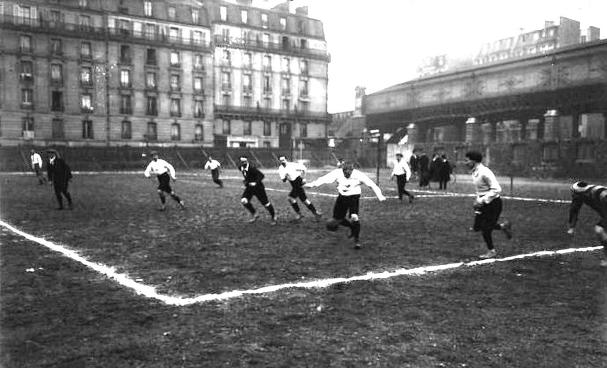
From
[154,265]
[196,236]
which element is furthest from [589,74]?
[154,265]

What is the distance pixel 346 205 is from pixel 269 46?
61.1 m

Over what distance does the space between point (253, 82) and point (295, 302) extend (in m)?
63.1

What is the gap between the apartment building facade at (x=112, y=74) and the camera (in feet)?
173

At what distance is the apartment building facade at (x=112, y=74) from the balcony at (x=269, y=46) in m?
1.04

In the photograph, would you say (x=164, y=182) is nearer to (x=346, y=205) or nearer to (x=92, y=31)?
(x=346, y=205)

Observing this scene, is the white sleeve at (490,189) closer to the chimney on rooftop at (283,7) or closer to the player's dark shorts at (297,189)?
the player's dark shorts at (297,189)

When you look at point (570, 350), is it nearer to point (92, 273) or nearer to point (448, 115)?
point (92, 273)

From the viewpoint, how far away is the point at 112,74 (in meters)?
57.5

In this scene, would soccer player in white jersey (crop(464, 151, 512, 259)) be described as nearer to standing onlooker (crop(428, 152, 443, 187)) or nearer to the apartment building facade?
standing onlooker (crop(428, 152, 443, 187))

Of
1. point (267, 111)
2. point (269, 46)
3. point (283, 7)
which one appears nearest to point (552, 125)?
point (267, 111)

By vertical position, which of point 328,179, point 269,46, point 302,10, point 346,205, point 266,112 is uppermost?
point 302,10

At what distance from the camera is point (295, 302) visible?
6312 millimetres

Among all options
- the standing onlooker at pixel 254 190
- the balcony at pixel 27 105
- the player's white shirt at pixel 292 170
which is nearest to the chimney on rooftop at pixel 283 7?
the balcony at pixel 27 105

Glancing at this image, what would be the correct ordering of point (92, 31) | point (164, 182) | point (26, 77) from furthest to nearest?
point (92, 31) → point (26, 77) → point (164, 182)
